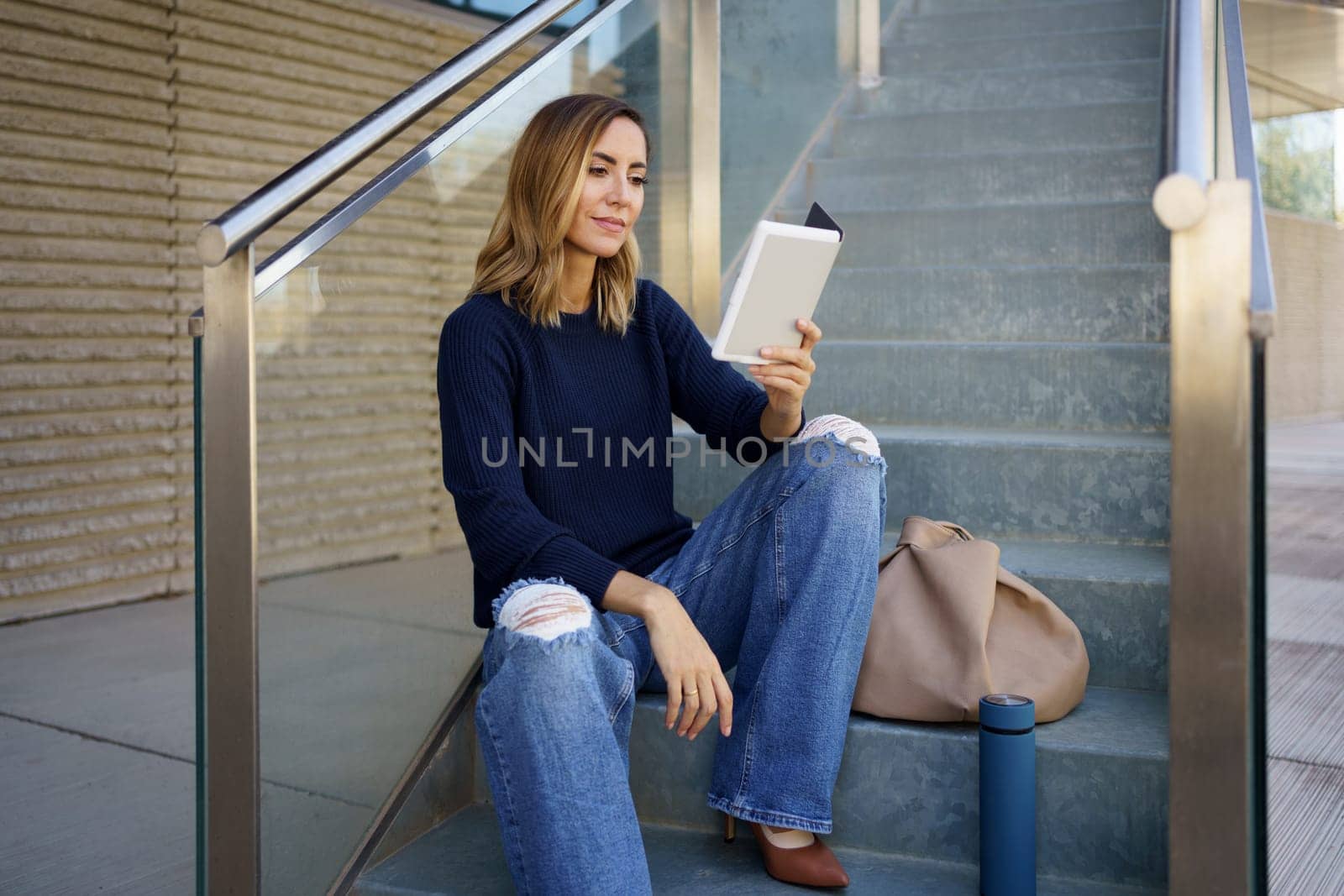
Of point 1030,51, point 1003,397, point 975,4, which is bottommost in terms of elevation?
point 1003,397

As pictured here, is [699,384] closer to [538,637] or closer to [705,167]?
[538,637]

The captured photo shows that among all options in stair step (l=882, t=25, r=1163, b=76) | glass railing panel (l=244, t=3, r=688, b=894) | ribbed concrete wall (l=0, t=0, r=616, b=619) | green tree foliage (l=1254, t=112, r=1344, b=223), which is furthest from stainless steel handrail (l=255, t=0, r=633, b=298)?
green tree foliage (l=1254, t=112, r=1344, b=223)

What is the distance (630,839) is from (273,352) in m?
0.79

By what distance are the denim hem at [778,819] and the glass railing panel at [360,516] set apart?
564 mm

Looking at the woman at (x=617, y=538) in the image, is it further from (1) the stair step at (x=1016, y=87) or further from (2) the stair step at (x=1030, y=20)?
(2) the stair step at (x=1030, y=20)

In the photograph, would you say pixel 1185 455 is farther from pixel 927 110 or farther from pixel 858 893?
pixel 927 110

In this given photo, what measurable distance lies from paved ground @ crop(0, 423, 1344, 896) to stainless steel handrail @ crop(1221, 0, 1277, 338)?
140 mm

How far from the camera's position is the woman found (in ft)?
4.87

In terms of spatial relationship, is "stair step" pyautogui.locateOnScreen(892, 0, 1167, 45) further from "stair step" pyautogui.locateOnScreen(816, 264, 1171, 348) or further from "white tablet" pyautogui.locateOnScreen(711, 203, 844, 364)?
"white tablet" pyautogui.locateOnScreen(711, 203, 844, 364)

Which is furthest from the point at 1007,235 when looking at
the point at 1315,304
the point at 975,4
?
the point at 1315,304

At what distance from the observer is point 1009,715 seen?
64.3 inches

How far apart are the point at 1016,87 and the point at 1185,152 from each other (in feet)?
10.3

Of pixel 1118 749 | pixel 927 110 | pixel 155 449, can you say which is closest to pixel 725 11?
pixel 927 110

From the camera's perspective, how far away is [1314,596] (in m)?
4.12
